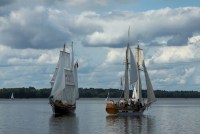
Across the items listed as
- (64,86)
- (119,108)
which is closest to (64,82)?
(64,86)

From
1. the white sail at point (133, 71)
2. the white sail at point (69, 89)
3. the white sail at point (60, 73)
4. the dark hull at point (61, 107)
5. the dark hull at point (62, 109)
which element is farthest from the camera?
the white sail at point (69, 89)

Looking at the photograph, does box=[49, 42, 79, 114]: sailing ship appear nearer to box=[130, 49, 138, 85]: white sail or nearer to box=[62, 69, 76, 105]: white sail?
box=[62, 69, 76, 105]: white sail

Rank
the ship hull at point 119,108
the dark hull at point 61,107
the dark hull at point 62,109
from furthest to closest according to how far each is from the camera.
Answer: the dark hull at point 62,109 < the dark hull at point 61,107 < the ship hull at point 119,108

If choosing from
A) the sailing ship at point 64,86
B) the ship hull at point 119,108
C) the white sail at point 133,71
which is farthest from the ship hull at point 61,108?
the white sail at point 133,71

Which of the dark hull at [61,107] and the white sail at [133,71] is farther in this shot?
the dark hull at [61,107]

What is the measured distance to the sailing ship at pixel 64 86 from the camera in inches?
3999

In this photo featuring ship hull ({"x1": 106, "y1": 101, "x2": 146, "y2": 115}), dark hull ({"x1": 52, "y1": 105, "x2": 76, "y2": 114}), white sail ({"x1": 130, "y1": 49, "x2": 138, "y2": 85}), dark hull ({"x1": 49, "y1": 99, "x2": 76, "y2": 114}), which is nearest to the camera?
ship hull ({"x1": 106, "y1": 101, "x2": 146, "y2": 115})

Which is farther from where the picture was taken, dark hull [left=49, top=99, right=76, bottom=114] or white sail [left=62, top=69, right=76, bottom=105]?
white sail [left=62, top=69, right=76, bottom=105]

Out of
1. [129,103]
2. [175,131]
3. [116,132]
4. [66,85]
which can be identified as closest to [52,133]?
[116,132]

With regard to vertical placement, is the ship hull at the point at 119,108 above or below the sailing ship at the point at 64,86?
below

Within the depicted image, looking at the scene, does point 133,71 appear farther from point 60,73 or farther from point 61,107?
point 61,107

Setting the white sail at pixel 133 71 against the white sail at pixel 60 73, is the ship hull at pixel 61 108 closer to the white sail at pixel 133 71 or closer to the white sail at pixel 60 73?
the white sail at pixel 60 73

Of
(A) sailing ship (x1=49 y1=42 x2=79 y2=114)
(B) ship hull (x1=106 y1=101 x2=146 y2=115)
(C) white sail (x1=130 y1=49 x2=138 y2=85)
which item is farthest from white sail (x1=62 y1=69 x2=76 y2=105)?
(C) white sail (x1=130 y1=49 x2=138 y2=85)

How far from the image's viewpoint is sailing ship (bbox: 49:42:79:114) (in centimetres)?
10156
